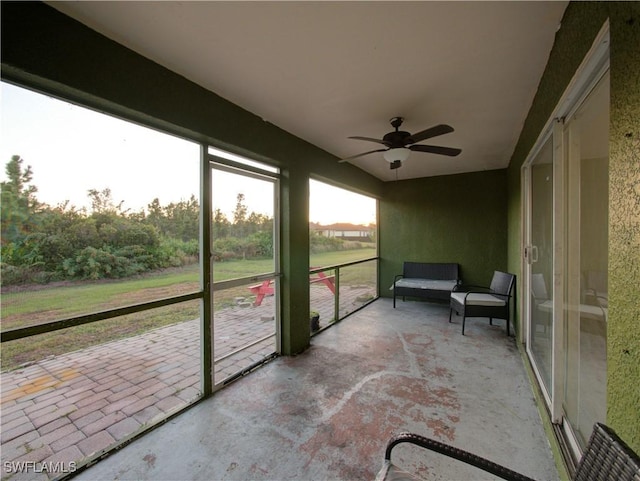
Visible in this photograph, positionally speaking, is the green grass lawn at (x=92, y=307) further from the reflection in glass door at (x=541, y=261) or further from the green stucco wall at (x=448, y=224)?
the green stucco wall at (x=448, y=224)

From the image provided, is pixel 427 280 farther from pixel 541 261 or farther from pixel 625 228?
pixel 625 228

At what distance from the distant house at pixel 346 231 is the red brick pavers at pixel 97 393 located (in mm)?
1784

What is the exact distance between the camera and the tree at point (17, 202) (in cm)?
137

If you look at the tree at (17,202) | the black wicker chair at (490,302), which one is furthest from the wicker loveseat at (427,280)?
the tree at (17,202)

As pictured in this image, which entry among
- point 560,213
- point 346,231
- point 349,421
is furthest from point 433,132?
point 346,231

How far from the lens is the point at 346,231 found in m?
4.76

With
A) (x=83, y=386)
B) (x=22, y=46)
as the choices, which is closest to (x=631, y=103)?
(x=22, y=46)

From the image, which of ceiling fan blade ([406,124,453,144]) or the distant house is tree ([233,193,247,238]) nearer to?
the distant house

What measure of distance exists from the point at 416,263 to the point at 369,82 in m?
4.00

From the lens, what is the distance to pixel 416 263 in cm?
530

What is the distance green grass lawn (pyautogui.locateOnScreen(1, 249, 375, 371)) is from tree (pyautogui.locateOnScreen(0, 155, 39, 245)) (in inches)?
12.7

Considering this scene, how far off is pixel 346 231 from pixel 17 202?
3937mm

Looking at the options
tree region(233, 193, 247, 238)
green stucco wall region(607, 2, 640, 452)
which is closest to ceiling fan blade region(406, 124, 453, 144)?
green stucco wall region(607, 2, 640, 452)

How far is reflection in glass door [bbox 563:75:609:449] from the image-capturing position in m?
1.15
